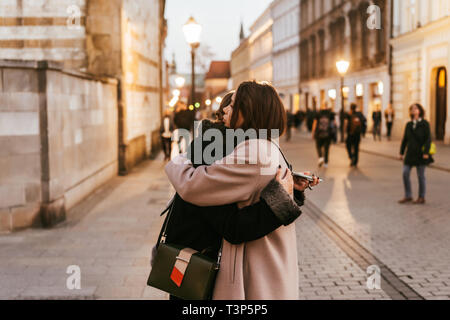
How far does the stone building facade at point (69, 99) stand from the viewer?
825 cm

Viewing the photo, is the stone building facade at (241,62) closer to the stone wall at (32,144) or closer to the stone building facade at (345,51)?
the stone building facade at (345,51)

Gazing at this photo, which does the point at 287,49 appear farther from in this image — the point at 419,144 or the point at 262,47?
the point at 419,144

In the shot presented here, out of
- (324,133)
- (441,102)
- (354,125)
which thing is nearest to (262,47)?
(441,102)

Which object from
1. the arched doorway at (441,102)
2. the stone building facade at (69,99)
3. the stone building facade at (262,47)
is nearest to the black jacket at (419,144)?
the stone building facade at (69,99)

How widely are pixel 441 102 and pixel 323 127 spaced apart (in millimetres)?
10857

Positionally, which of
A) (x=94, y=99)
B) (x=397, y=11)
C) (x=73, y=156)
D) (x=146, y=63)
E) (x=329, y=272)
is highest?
(x=397, y=11)

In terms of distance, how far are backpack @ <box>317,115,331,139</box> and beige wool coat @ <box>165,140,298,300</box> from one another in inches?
561

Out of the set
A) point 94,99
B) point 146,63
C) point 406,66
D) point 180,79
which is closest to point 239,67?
point 180,79

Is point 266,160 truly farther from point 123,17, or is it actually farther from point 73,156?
point 123,17

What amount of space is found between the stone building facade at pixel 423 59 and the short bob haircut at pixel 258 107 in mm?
22545

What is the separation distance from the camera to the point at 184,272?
263 centimetres

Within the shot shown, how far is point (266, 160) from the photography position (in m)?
2.57

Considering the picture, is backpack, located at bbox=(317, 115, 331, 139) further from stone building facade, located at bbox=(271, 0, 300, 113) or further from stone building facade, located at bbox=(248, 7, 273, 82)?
stone building facade, located at bbox=(248, 7, 273, 82)

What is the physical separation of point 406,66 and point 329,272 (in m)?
24.9
